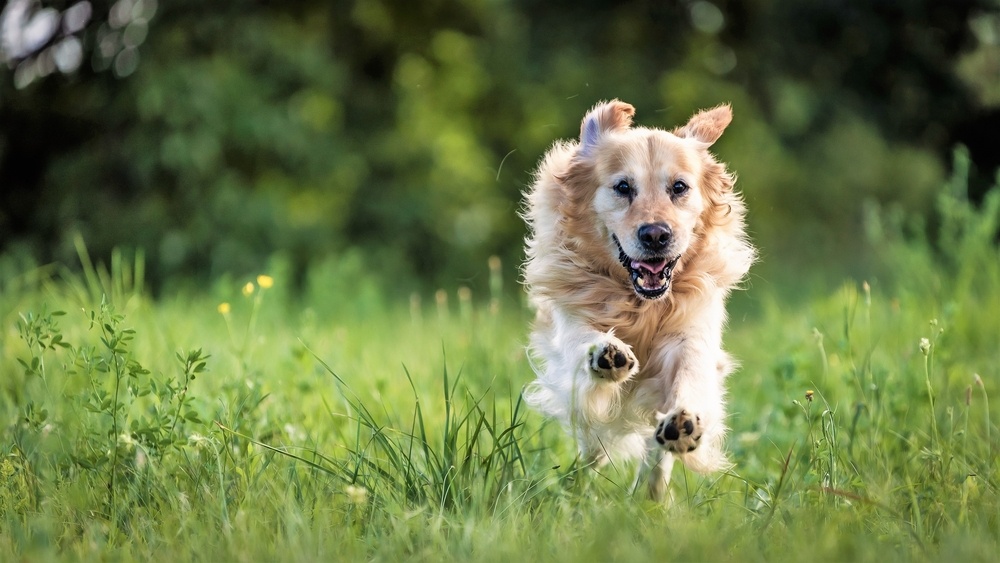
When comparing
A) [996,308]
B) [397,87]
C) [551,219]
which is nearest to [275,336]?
[551,219]

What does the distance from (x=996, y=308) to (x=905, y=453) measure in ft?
7.80

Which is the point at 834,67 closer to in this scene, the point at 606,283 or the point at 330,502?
the point at 606,283

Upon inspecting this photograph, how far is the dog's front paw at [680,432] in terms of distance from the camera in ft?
9.57

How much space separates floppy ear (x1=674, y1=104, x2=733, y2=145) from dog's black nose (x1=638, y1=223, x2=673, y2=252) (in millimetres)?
706

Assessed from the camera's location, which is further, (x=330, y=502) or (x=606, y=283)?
(x=606, y=283)

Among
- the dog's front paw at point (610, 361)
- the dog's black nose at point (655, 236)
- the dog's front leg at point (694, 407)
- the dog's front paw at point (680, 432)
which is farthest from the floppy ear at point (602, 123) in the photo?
the dog's front paw at point (680, 432)

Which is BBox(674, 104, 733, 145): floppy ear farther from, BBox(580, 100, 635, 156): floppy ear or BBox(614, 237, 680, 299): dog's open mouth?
BBox(614, 237, 680, 299): dog's open mouth

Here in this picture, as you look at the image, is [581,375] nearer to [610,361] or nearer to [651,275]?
[610,361]

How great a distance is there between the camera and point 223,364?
180 inches

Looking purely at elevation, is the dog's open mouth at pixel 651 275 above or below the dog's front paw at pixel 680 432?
above

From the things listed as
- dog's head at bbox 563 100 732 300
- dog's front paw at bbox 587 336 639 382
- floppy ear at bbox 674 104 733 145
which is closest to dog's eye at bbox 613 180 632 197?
dog's head at bbox 563 100 732 300

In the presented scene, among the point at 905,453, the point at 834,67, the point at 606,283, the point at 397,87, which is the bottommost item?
the point at 905,453

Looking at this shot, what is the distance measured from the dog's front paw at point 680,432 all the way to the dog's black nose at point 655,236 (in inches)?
26.5

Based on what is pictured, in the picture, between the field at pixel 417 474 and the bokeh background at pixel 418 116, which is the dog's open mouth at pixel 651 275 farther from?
the bokeh background at pixel 418 116
